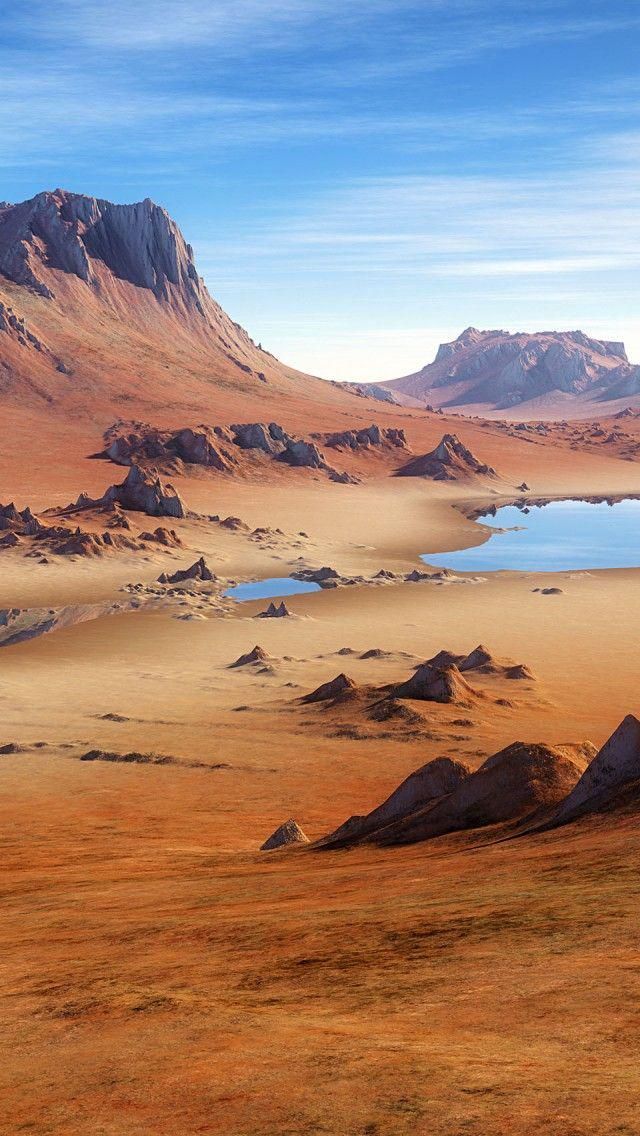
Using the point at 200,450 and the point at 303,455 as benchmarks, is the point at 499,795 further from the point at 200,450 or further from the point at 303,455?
the point at 303,455

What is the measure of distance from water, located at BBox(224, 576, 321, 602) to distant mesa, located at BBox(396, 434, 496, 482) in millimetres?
58328

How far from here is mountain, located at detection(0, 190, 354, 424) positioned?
458ft

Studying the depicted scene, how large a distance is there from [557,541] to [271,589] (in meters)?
33.4

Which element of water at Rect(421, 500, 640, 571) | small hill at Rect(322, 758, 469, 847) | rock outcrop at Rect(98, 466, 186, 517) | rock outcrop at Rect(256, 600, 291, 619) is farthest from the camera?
rock outcrop at Rect(98, 466, 186, 517)

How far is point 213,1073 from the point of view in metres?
7.75

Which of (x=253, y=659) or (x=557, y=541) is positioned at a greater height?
(x=557, y=541)

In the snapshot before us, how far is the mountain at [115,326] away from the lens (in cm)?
13962

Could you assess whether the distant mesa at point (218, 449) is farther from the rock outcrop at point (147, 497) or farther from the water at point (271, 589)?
the water at point (271, 589)

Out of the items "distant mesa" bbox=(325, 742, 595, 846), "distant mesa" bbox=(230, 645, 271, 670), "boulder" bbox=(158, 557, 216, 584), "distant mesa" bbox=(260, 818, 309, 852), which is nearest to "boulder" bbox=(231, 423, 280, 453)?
"boulder" bbox=(158, 557, 216, 584)

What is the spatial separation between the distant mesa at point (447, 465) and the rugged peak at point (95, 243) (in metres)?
68.8

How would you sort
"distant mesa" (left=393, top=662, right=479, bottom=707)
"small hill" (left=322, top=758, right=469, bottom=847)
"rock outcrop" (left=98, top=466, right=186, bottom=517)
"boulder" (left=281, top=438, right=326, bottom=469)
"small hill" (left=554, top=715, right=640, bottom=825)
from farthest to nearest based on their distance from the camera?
"boulder" (left=281, top=438, right=326, bottom=469), "rock outcrop" (left=98, top=466, right=186, bottom=517), "distant mesa" (left=393, top=662, right=479, bottom=707), "small hill" (left=322, top=758, right=469, bottom=847), "small hill" (left=554, top=715, right=640, bottom=825)

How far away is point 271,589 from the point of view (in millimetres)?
62156

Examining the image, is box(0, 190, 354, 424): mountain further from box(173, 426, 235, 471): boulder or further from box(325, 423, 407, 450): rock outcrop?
box(173, 426, 235, 471): boulder

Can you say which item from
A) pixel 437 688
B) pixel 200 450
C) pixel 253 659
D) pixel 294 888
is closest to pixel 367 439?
pixel 200 450
